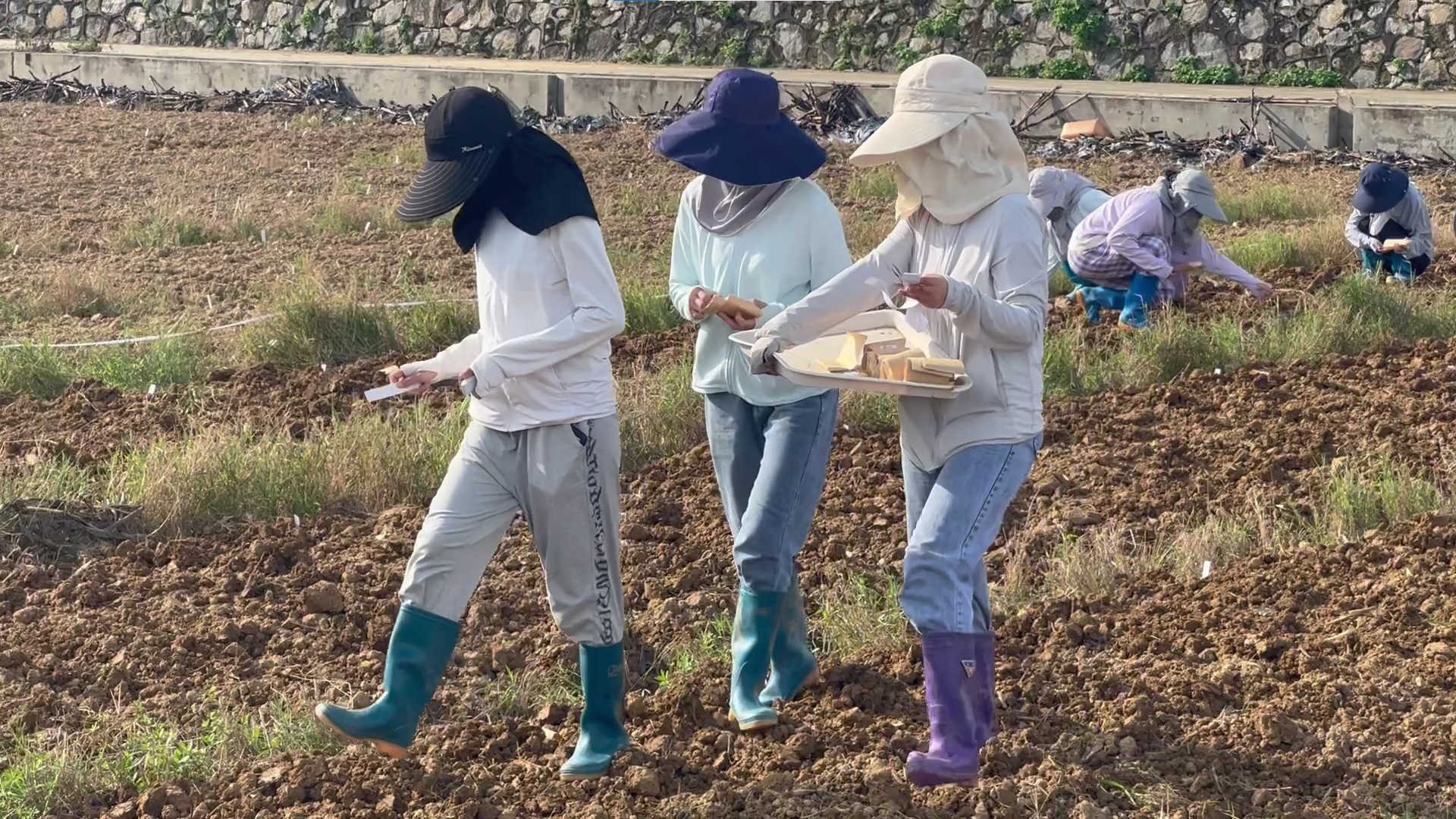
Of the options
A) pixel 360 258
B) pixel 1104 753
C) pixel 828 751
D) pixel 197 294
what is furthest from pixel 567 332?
pixel 360 258

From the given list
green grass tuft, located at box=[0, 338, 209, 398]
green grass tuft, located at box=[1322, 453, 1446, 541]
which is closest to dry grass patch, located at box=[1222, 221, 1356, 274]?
green grass tuft, located at box=[1322, 453, 1446, 541]

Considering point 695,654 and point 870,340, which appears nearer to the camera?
point 870,340

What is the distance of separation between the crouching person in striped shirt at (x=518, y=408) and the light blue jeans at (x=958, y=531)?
678 mm

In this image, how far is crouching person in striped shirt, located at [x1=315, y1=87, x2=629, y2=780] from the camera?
3730 mm

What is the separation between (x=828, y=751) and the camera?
4.04m

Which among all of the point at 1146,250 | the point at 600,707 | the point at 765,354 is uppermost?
the point at 765,354

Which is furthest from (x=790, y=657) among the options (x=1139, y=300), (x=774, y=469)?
(x=1139, y=300)

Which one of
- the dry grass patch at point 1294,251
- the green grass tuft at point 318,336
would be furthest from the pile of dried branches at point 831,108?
the green grass tuft at point 318,336

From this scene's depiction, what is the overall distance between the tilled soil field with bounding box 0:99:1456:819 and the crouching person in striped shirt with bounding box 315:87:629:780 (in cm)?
33

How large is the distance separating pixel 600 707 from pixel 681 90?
523 inches

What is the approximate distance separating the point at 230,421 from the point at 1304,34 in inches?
448

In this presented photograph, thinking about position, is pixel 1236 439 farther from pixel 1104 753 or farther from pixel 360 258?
pixel 360 258

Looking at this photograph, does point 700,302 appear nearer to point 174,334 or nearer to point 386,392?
point 386,392

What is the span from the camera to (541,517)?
3826 millimetres
